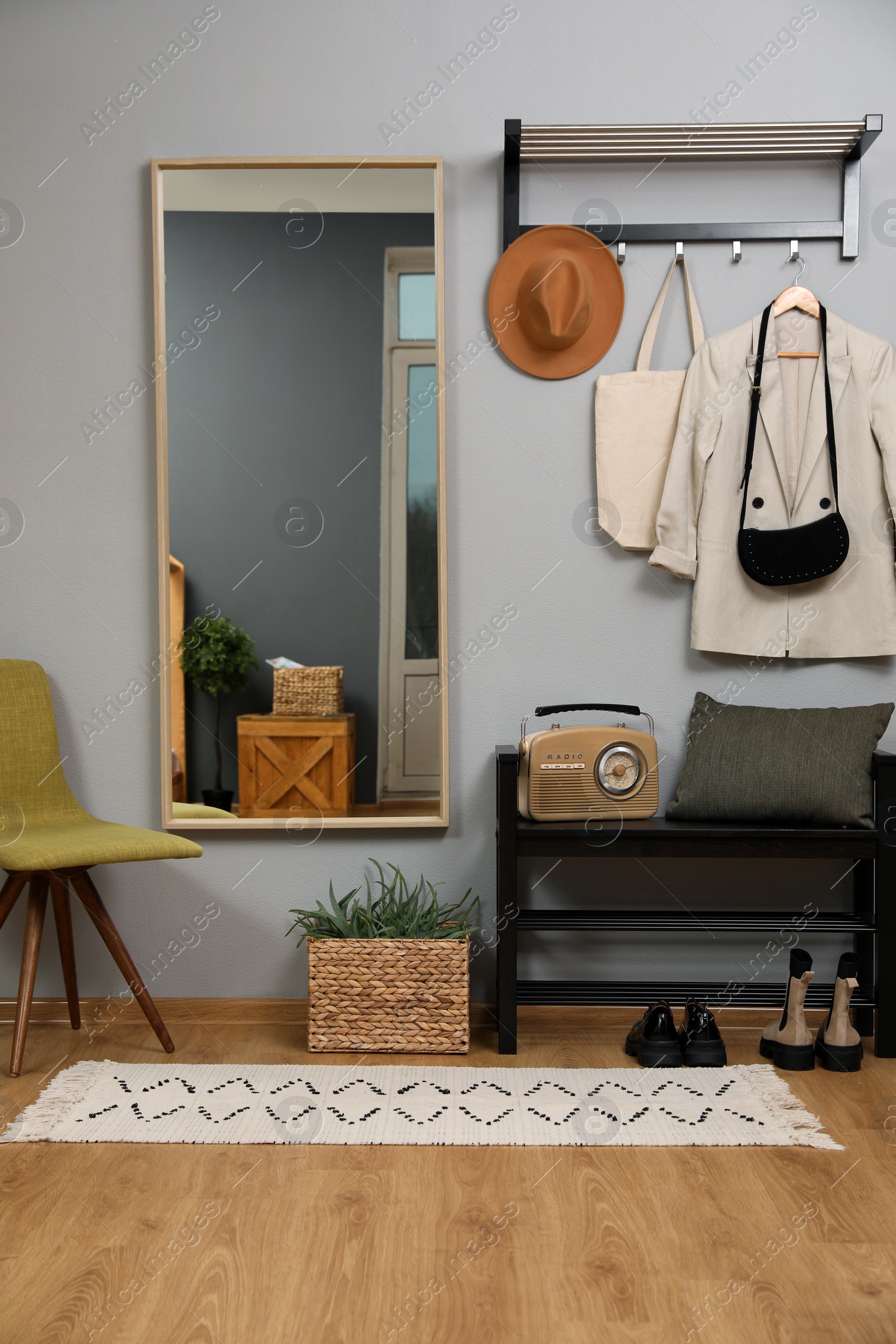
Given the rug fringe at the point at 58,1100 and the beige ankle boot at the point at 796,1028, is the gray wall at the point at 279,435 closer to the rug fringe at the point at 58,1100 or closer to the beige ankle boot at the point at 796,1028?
the rug fringe at the point at 58,1100

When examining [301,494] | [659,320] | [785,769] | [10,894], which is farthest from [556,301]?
[10,894]

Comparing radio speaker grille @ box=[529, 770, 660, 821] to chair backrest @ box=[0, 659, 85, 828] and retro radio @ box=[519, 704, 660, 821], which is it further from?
chair backrest @ box=[0, 659, 85, 828]

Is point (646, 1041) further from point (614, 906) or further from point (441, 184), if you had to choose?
point (441, 184)

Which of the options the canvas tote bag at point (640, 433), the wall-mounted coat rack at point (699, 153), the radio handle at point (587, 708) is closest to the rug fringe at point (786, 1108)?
the radio handle at point (587, 708)

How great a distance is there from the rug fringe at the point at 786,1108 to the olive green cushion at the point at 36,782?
1.28 metres

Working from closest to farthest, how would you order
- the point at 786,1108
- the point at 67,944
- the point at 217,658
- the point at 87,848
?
the point at 786,1108 → the point at 87,848 → the point at 67,944 → the point at 217,658

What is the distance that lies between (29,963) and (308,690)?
2.87 feet

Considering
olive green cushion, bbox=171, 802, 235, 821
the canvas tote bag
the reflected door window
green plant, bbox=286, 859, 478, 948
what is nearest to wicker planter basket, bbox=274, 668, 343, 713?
the reflected door window

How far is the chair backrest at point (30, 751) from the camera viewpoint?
7.63 ft

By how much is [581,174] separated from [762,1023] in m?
2.16

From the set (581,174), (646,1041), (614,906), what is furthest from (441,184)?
(646,1041)

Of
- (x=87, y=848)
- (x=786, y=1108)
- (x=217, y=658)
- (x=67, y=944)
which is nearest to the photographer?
(x=786, y=1108)

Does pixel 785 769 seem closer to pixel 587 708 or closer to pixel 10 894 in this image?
pixel 587 708

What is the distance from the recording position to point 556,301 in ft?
7.66
